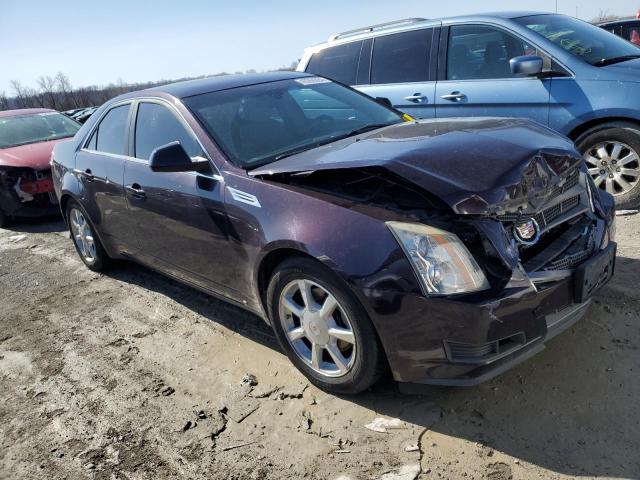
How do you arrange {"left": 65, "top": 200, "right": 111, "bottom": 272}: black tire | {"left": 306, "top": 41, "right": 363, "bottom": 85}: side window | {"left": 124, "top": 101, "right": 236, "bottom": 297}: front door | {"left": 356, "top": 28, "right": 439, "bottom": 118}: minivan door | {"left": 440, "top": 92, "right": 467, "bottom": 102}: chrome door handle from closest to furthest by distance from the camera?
{"left": 124, "top": 101, "right": 236, "bottom": 297}: front door
{"left": 65, "top": 200, "right": 111, "bottom": 272}: black tire
{"left": 440, "top": 92, "right": 467, "bottom": 102}: chrome door handle
{"left": 356, "top": 28, "right": 439, "bottom": 118}: minivan door
{"left": 306, "top": 41, "right": 363, "bottom": 85}: side window

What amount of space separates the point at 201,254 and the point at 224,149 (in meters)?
0.69

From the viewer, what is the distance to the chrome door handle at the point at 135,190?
3.84m

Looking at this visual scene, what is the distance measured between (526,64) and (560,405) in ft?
10.9

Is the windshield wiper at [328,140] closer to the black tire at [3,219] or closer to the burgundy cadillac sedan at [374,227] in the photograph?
the burgundy cadillac sedan at [374,227]

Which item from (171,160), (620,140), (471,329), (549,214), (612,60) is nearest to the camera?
(471,329)

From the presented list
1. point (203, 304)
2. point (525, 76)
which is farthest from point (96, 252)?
point (525, 76)

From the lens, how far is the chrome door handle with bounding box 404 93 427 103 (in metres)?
5.86

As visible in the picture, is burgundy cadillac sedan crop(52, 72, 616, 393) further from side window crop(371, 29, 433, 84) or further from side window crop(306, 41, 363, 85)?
side window crop(306, 41, 363, 85)

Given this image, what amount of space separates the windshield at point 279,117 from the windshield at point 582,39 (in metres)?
2.24

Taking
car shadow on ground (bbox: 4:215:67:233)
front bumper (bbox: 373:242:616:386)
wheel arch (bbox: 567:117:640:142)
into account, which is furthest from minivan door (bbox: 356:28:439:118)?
car shadow on ground (bbox: 4:215:67:233)

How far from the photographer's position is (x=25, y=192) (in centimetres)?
745

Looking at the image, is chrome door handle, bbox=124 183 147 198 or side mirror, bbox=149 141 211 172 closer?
side mirror, bbox=149 141 211 172

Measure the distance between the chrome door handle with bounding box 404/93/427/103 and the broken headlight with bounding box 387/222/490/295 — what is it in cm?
387

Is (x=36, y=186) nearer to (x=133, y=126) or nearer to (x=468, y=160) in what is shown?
(x=133, y=126)
